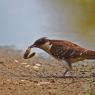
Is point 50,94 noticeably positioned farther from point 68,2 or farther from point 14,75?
point 68,2

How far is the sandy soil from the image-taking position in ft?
32.5

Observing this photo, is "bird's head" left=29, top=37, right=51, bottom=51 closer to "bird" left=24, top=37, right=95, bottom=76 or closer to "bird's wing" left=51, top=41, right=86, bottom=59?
"bird" left=24, top=37, right=95, bottom=76

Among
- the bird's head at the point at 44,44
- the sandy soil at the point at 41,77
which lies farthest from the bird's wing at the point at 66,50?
the sandy soil at the point at 41,77

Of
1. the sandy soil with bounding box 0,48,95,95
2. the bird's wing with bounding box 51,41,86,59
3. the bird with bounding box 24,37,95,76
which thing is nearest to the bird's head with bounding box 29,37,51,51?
the bird with bounding box 24,37,95,76

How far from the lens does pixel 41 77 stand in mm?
11289

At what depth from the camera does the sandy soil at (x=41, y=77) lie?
9906 millimetres

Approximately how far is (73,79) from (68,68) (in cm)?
25

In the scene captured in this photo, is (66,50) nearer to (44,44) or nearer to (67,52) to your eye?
(67,52)

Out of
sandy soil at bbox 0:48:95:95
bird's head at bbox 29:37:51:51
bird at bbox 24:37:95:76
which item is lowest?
sandy soil at bbox 0:48:95:95

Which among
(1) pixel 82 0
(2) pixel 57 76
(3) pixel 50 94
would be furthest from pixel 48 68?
(1) pixel 82 0

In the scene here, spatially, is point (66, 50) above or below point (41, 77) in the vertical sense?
above

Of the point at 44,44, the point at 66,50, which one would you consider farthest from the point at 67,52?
the point at 44,44

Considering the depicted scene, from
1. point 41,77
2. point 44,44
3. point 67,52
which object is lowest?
point 41,77

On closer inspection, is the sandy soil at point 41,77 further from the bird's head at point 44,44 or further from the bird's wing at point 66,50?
the bird's head at point 44,44
